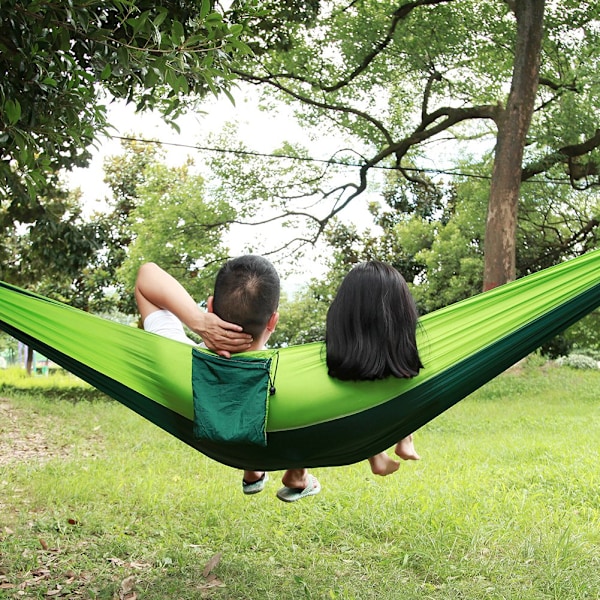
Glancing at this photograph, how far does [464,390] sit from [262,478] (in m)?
0.82

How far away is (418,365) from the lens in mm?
1762

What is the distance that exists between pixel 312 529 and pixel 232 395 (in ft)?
5.22

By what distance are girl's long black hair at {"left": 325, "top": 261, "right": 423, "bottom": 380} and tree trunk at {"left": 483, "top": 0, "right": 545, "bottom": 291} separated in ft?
21.7

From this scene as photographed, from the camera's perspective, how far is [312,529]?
10.5 feet

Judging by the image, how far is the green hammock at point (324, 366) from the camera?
1.78m

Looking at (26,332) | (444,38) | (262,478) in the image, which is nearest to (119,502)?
(262,478)

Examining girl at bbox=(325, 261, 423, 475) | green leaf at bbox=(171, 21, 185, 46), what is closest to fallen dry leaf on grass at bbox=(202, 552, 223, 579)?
girl at bbox=(325, 261, 423, 475)

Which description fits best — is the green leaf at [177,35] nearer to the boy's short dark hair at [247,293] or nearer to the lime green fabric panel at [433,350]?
the boy's short dark hair at [247,293]

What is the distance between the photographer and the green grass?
2.71 m

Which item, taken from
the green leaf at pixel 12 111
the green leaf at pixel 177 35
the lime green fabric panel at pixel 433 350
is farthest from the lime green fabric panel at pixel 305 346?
the green leaf at pixel 177 35

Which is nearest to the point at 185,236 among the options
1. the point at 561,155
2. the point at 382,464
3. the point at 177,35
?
the point at 561,155

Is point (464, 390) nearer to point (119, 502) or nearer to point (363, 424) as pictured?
point (363, 424)

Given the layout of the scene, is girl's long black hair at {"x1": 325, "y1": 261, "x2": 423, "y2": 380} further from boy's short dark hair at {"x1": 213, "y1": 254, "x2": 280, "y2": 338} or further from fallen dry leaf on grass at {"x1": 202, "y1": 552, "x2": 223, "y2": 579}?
fallen dry leaf on grass at {"x1": 202, "y1": 552, "x2": 223, "y2": 579}

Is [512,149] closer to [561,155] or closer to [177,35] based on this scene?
[561,155]
